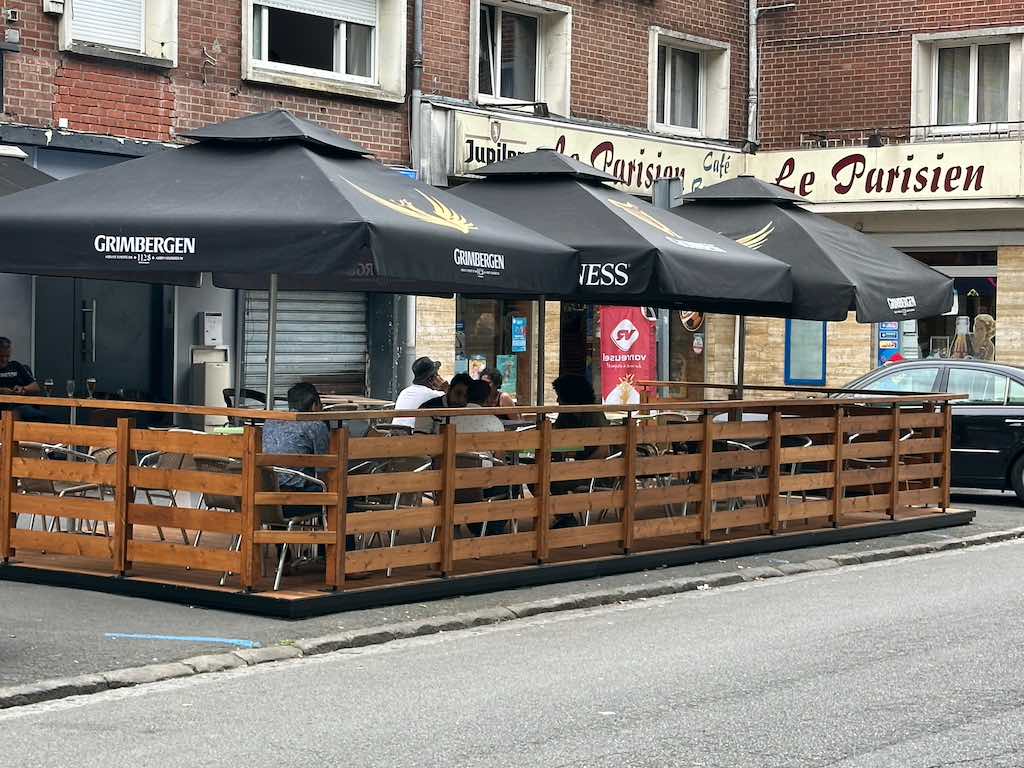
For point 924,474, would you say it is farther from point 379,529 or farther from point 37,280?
point 37,280

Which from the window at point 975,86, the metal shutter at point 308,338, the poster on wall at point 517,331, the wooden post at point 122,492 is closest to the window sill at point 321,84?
the metal shutter at point 308,338

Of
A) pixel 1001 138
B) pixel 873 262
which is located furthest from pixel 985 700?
pixel 1001 138

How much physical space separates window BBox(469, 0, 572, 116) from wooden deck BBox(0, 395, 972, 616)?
10.0 metres

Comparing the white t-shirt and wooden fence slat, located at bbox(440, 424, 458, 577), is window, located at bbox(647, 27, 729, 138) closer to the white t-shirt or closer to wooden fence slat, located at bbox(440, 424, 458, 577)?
the white t-shirt

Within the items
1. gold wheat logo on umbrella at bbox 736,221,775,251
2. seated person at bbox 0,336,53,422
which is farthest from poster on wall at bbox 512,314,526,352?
seated person at bbox 0,336,53,422

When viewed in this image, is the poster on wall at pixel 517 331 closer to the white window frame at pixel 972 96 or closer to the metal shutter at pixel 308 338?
the metal shutter at pixel 308 338

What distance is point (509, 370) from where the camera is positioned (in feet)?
73.9

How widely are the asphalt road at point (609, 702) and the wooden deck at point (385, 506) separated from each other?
88cm

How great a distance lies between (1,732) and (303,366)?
43.0ft

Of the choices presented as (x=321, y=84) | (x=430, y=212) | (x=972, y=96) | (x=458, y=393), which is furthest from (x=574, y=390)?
(x=972, y=96)

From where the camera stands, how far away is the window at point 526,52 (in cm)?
2216

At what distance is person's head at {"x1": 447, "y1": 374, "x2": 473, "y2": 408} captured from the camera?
12.3 metres

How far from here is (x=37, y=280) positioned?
16.7 m

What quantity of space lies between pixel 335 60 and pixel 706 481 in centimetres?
932
